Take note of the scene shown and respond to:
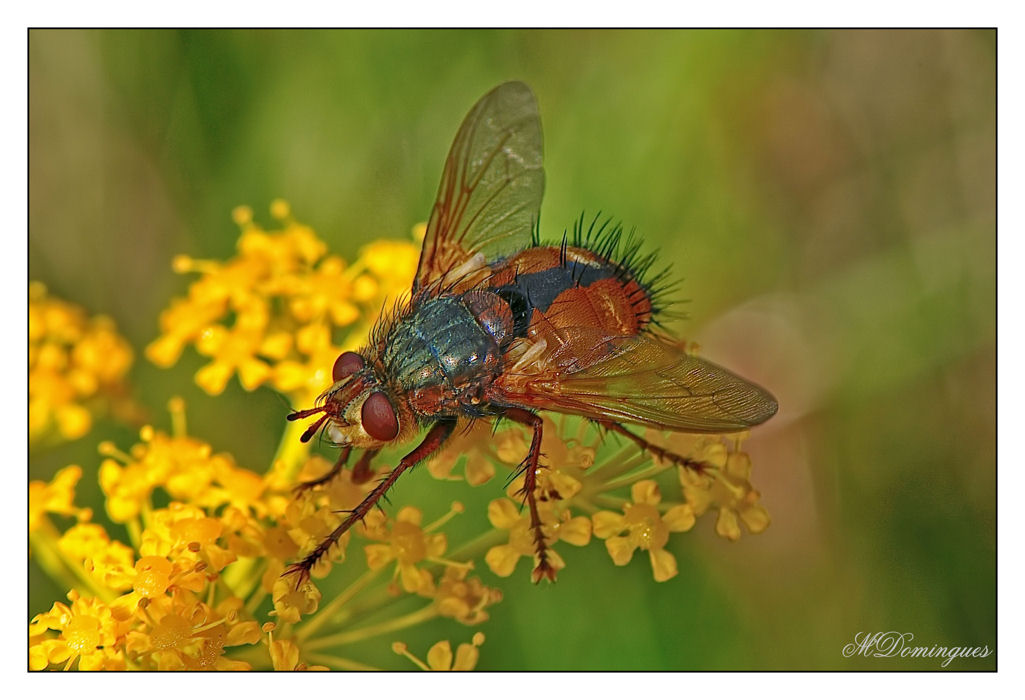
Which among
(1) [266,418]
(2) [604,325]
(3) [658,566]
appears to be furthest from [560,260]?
(1) [266,418]

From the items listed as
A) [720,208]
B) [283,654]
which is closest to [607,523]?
[283,654]

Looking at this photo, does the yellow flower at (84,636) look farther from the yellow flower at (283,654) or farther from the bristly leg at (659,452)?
the bristly leg at (659,452)

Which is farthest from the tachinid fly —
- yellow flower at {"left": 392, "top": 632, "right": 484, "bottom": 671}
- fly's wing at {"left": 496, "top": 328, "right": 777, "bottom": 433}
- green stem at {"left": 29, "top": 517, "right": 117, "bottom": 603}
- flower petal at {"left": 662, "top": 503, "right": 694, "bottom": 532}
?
green stem at {"left": 29, "top": 517, "right": 117, "bottom": 603}

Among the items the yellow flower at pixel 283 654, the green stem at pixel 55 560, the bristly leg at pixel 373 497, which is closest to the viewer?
the yellow flower at pixel 283 654

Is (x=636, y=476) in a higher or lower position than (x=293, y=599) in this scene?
higher

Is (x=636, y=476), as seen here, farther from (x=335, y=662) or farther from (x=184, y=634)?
(x=184, y=634)

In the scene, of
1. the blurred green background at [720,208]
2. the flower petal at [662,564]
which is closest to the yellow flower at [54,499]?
the blurred green background at [720,208]
